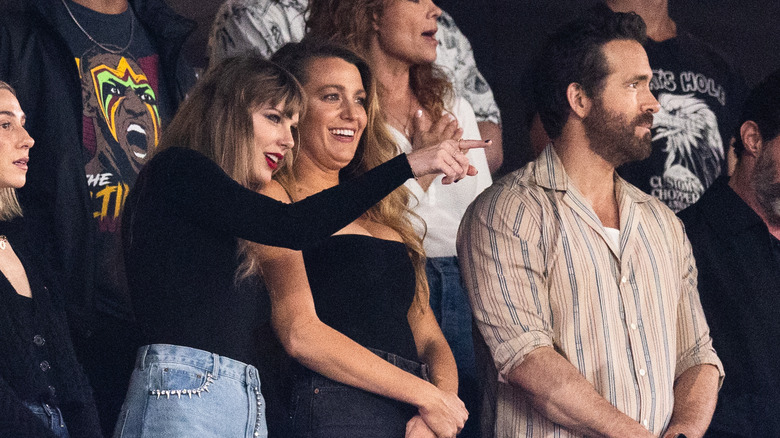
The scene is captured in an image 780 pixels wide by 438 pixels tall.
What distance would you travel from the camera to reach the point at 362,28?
11.1 feet

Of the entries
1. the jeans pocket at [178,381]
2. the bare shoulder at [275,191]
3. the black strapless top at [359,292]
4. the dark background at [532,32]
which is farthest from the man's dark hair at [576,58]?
the jeans pocket at [178,381]

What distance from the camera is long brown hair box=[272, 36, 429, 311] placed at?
2797 millimetres

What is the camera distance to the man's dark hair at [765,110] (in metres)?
3.47

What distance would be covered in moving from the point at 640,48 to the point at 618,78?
14 cm

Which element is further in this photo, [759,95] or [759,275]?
[759,95]

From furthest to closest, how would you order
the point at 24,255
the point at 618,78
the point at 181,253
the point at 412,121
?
the point at 412,121, the point at 618,78, the point at 24,255, the point at 181,253

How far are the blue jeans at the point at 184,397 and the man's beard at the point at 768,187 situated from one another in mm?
2022

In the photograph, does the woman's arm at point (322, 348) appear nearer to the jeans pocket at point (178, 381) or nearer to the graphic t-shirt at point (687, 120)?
the jeans pocket at point (178, 381)

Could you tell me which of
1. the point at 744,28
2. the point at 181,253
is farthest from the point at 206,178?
the point at 744,28

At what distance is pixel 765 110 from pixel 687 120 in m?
0.42

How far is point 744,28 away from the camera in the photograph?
4.85 metres

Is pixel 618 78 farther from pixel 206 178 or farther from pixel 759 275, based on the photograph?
pixel 206 178

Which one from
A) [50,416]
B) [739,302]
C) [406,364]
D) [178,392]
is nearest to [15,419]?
[50,416]

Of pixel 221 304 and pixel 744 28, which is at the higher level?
pixel 221 304
